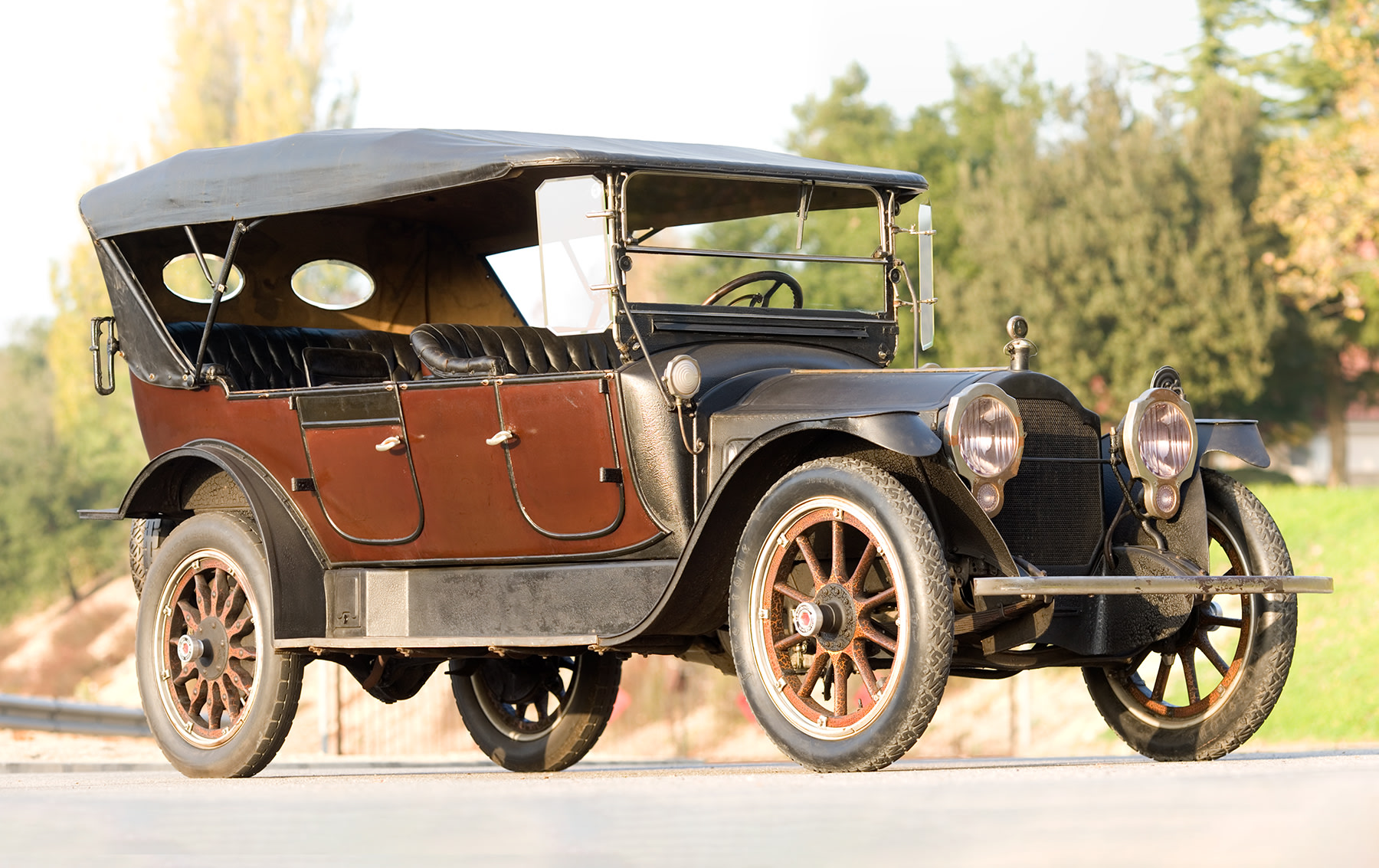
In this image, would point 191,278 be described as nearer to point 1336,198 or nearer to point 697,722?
point 697,722

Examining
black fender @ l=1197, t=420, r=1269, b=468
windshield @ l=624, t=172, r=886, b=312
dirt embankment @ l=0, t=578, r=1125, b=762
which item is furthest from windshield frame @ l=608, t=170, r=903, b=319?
dirt embankment @ l=0, t=578, r=1125, b=762

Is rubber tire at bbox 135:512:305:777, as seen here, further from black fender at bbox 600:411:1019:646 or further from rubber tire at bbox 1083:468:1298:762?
rubber tire at bbox 1083:468:1298:762

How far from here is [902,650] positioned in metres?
5.48

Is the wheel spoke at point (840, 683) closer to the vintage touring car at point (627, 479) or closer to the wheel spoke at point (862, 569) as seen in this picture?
the vintage touring car at point (627, 479)

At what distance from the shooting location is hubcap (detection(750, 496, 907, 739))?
A: 5648 mm

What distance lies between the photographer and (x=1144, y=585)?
5.52 meters

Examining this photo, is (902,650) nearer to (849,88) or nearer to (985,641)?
(985,641)

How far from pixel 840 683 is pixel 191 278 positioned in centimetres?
489

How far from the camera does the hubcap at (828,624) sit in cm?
565

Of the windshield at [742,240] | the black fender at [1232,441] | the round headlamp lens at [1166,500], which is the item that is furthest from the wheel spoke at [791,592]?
the black fender at [1232,441]

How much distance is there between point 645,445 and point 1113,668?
76.5 inches

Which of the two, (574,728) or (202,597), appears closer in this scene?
(202,597)

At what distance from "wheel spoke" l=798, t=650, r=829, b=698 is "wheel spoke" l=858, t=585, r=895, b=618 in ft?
0.61

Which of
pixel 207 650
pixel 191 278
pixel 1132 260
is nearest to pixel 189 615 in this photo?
pixel 207 650
